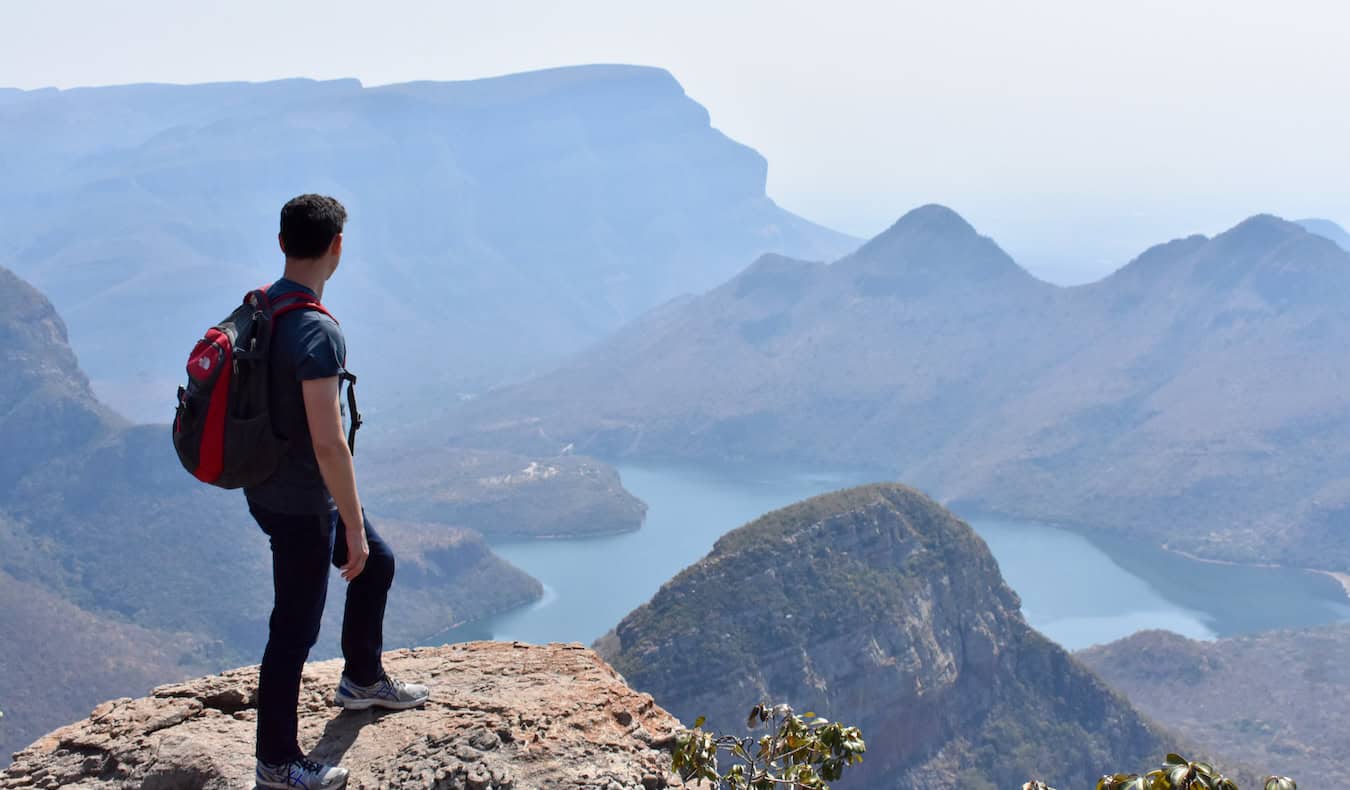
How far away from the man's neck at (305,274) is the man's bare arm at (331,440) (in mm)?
474

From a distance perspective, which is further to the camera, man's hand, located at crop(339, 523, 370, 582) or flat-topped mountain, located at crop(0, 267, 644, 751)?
flat-topped mountain, located at crop(0, 267, 644, 751)

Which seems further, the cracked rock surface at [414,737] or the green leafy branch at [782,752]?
the green leafy branch at [782,752]

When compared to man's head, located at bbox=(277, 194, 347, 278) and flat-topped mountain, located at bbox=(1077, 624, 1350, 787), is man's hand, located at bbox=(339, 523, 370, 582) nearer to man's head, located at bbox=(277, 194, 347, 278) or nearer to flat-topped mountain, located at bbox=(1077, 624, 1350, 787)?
man's head, located at bbox=(277, 194, 347, 278)

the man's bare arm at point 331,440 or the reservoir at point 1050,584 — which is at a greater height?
the reservoir at point 1050,584

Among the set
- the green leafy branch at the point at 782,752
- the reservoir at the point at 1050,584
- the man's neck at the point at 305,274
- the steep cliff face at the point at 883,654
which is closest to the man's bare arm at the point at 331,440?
the man's neck at the point at 305,274

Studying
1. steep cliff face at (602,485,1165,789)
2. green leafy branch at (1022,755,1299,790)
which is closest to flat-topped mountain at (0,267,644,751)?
steep cliff face at (602,485,1165,789)

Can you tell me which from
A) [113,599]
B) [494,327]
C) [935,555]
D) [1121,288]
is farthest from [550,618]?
[494,327]

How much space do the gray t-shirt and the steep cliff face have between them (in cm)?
2713

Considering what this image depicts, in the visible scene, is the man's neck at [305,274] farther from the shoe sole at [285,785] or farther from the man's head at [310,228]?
the shoe sole at [285,785]

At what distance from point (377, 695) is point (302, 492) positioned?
1.31 metres

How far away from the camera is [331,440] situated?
471 centimetres

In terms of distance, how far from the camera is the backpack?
4.64 metres

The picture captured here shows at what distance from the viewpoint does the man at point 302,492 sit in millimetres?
4711

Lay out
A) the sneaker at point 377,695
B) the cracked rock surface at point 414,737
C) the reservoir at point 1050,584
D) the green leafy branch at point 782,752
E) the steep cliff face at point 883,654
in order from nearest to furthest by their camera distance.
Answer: the cracked rock surface at point 414,737
the green leafy branch at point 782,752
the sneaker at point 377,695
the steep cliff face at point 883,654
the reservoir at point 1050,584
